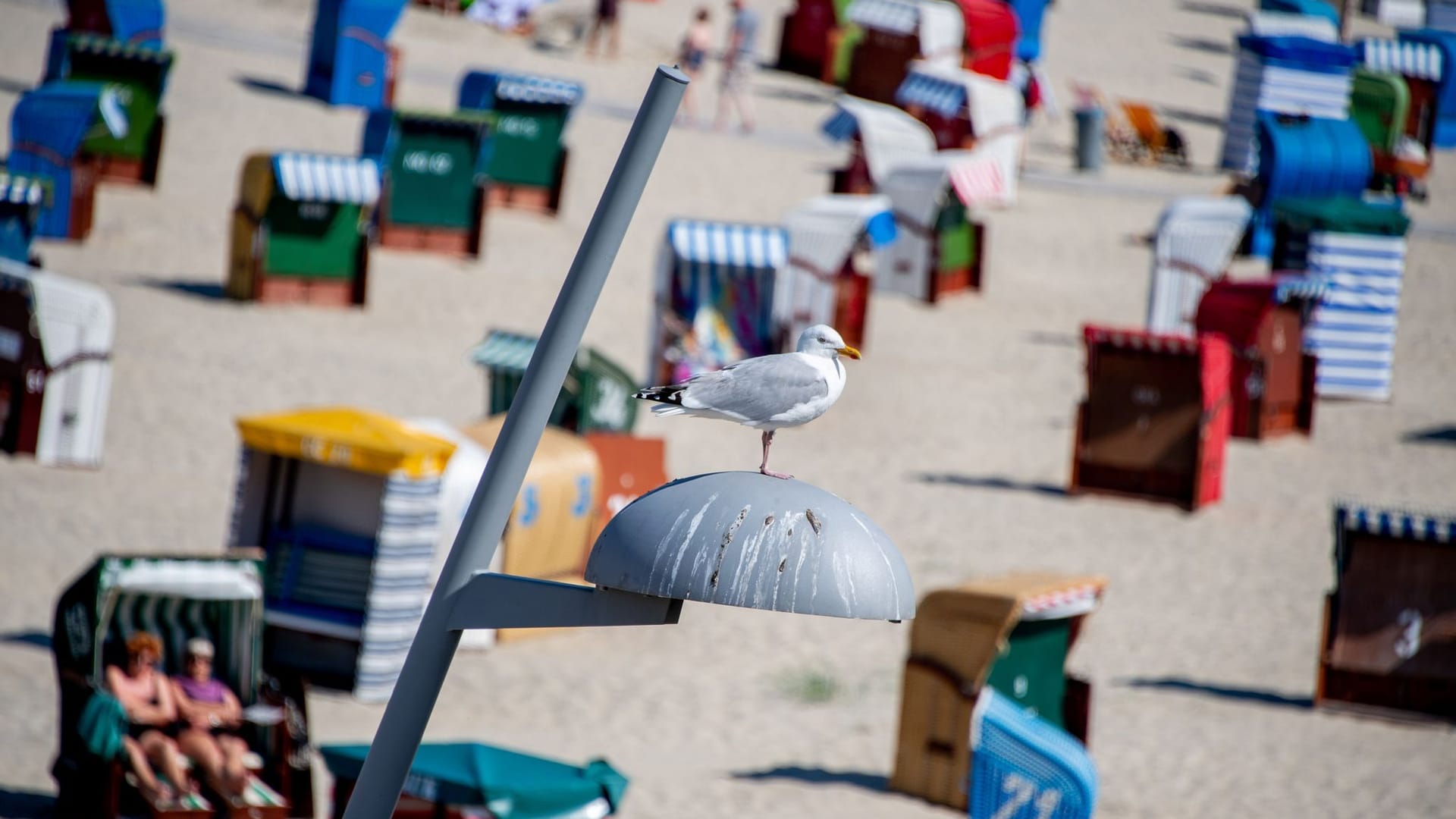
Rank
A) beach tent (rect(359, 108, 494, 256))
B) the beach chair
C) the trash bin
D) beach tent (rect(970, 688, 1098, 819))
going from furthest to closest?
the beach chair → the trash bin → beach tent (rect(359, 108, 494, 256)) → beach tent (rect(970, 688, 1098, 819))

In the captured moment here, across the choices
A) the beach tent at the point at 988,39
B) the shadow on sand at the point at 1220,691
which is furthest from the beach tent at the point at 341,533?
the beach tent at the point at 988,39

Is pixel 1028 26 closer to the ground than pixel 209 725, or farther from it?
farther from it

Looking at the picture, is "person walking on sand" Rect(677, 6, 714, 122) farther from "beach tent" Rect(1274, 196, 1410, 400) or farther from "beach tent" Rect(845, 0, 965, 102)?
"beach tent" Rect(1274, 196, 1410, 400)

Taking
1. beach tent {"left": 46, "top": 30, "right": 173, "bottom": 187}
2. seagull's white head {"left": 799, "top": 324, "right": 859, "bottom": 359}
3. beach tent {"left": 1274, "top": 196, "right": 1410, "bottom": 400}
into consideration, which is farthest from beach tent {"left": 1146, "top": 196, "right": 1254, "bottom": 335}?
seagull's white head {"left": 799, "top": 324, "right": 859, "bottom": 359}

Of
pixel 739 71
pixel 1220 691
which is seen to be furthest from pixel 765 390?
pixel 739 71

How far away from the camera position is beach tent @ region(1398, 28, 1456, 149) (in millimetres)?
32625

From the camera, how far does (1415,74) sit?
3131 cm

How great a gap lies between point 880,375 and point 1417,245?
11631 millimetres

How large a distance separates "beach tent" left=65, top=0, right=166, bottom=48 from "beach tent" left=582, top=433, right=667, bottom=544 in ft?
44.2

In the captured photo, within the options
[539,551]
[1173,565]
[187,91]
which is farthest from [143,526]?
[187,91]

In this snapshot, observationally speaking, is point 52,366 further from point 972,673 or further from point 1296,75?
point 1296,75

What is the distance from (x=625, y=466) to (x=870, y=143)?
1124cm

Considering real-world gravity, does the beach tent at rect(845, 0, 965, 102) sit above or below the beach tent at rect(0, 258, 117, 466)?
above

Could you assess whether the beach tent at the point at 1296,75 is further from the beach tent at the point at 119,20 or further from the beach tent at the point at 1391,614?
the beach tent at the point at 1391,614
